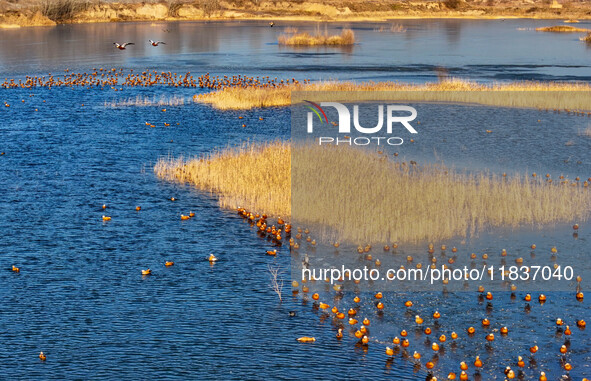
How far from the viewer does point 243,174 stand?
99.7 ft

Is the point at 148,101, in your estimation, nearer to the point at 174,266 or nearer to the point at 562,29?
the point at 174,266

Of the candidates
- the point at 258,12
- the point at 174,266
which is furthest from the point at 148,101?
the point at 258,12

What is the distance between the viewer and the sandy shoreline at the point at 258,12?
439 feet

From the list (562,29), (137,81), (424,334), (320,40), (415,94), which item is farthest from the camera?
(562,29)

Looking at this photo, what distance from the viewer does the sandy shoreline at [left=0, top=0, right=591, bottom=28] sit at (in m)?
134

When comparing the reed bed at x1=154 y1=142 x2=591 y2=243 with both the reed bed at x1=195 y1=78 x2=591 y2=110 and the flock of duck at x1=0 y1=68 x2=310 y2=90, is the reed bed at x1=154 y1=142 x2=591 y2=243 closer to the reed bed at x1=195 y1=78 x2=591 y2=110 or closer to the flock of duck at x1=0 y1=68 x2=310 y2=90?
the reed bed at x1=195 y1=78 x2=591 y2=110

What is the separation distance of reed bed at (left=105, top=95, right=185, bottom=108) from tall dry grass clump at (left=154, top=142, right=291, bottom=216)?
52.2ft

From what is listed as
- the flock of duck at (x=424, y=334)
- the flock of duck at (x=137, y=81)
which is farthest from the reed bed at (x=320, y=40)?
the flock of duck at (x=424, y=334)

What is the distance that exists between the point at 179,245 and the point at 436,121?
22.7m

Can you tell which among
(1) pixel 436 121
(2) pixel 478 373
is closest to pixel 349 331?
(2) pixel 478 373

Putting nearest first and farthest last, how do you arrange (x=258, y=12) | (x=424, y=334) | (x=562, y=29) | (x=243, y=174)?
(x=424, y=334), (x=243, y=174), (x=562, y=29), (x=258, y=12)

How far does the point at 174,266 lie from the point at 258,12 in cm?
13859

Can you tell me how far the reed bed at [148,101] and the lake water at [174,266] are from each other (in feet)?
3.66

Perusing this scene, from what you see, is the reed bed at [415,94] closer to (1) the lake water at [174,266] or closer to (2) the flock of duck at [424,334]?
(1) the lake water at [174,266]
